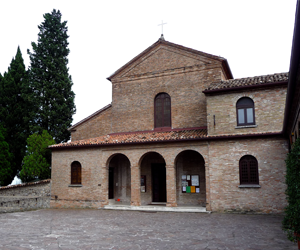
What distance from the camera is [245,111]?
15664 millimetres

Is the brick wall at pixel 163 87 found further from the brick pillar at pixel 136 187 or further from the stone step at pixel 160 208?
the stone step at pixel 160 208

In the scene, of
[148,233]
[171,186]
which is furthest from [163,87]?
[148,233]

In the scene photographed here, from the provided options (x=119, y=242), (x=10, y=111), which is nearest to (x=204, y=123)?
(x=119, y=242)

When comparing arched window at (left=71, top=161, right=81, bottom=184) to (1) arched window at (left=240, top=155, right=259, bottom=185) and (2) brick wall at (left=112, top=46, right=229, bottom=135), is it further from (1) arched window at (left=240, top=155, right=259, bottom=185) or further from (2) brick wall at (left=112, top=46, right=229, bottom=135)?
(1) arched window at (left=240, top=155, right=259, bottom=185)

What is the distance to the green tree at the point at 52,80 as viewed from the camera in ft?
82.7

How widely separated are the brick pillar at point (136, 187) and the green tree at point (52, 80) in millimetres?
10238

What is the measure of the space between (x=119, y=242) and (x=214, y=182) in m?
8.15

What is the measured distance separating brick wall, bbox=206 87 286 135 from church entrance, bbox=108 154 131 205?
6.63 meters

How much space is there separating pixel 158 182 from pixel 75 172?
535 centimetres

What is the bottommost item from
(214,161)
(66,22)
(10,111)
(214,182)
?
(214,182)

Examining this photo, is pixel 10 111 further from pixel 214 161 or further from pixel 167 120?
pixel 214 161

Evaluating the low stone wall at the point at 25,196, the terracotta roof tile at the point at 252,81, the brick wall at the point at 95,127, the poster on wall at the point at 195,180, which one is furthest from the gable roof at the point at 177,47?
the low stone wall at the point at 25,196

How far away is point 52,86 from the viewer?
25.8 metres

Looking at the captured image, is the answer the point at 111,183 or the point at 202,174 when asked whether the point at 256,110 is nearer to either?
the point at 202,174
